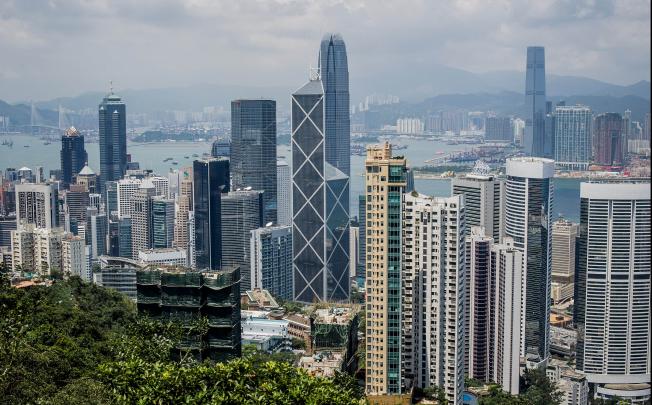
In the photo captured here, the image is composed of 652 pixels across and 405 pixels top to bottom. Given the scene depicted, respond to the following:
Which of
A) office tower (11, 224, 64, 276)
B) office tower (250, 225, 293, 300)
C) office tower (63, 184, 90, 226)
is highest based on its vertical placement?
office tower (63, 184, 90, 226)

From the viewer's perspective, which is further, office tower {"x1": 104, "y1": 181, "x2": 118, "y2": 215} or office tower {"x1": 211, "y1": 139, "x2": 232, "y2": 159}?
office tower {"x1": 211, "y1": 139, "x2": 232, "y2": 159}

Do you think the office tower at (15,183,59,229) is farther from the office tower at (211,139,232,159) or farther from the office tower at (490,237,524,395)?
the office tower at (490,237,524,395)

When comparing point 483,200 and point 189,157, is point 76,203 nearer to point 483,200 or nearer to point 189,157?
point 189,157

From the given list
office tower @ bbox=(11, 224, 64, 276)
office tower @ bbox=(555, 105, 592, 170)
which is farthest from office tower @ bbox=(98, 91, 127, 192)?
office tower @ bbox=(555, 105, 592, 170)

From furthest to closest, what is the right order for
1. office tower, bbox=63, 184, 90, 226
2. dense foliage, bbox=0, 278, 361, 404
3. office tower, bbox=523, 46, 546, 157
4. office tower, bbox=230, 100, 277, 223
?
office tower, bbox=230, 100, 277, 223 → office tower, bbox=63, 184, 90, 226 → office tower, bbox=523, 46, 546, 157 → dense foliage, bbox=0, 278, 361, 404

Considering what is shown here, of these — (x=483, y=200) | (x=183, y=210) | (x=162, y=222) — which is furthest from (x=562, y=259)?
(x=162, y=222)

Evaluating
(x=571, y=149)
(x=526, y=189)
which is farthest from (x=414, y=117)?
(x=526, y=189)

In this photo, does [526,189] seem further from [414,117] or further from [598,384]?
[414,117]
